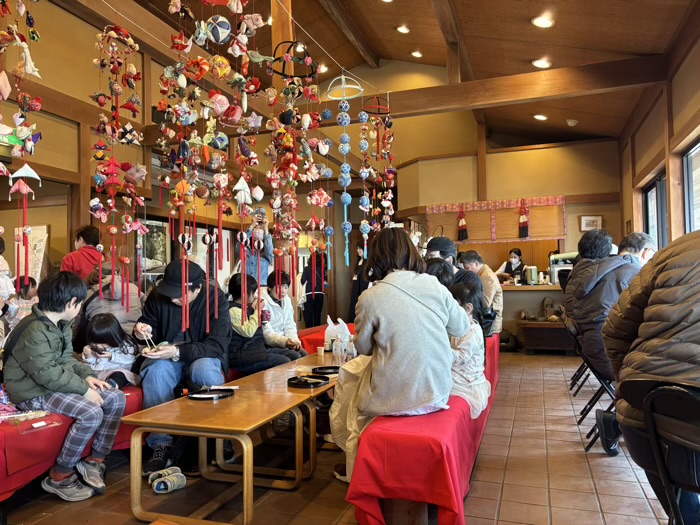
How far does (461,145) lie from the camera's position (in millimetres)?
10078

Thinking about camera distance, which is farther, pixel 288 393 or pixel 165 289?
pixel 165 289

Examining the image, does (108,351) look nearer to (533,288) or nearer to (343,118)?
(343,118)

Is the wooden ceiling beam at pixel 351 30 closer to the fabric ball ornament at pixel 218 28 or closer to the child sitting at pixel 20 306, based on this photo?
the child sitting at pixel 20 306

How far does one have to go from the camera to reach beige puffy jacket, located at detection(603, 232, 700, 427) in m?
1.49

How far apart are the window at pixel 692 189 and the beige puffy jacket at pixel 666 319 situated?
4.09m

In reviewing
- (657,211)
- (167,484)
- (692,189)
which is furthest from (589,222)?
(167,484)

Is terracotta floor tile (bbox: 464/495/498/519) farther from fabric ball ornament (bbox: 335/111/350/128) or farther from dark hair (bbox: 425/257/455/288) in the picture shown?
fabric ball ornament (bbox: 335/111/350/128)

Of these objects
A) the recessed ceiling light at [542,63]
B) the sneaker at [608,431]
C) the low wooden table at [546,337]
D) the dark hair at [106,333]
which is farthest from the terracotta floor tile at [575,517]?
the recessed ceiling light at [542,63]

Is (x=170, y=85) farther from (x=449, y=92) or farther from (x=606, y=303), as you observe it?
(x=449, y=92)

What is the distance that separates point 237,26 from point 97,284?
92.0 inches

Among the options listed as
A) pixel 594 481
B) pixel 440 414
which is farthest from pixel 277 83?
pixel 594 481

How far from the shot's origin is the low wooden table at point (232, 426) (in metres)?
2.25

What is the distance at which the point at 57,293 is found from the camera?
8.98 ft

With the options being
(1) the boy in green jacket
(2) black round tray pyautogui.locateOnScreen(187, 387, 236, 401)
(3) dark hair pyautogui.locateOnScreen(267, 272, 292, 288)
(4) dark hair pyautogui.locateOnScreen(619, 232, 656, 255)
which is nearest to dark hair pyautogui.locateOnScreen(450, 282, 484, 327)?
(4) dark hair pyautogui.locateOnScreen(619, 232, 656, 255)
